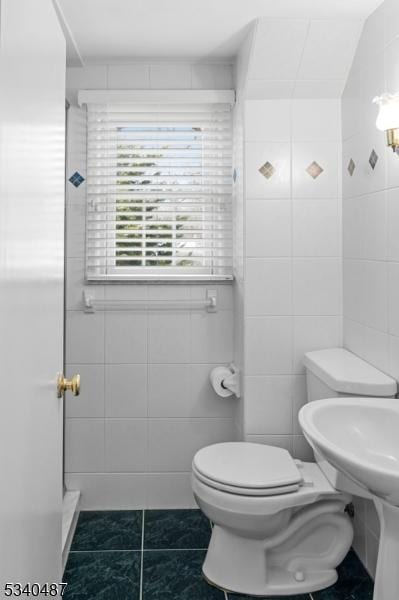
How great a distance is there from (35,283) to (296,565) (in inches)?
64.5

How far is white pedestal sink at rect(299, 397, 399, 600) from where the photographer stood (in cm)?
137

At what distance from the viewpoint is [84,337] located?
2.79 m

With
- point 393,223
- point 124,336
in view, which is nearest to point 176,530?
point 124,336

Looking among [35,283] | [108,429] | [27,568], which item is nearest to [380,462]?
→ [27,568]

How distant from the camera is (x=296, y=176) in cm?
252

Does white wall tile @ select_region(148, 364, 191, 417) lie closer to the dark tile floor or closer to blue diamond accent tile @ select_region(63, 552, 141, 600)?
the dark tile floor

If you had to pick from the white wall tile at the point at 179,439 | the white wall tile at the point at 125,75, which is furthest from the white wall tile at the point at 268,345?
the white wall tile at the point at 125,75

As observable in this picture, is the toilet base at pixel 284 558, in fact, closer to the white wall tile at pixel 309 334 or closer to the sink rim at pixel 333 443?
the sink rim at pixel 333 443

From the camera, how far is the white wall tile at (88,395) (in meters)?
2.79

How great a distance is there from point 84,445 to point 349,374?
1.49 metres

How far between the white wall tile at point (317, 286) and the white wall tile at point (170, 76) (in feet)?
3.70

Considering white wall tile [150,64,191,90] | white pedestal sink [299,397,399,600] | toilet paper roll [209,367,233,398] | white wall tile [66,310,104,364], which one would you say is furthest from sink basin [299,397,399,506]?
white wall tile [150,64,191,90]

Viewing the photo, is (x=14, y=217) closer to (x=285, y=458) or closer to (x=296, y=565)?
(x=285, y=458)

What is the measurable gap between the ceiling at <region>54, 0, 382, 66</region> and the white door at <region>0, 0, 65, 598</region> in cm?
91
